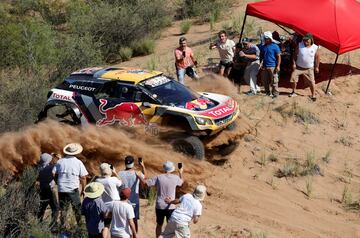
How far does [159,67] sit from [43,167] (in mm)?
8292

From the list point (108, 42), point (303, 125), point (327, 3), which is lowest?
point (108, 42)

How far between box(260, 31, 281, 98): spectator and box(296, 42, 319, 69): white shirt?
53cm

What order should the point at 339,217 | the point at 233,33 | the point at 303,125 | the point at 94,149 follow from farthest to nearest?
the point at 233,33, the point at 303,125, the point at 94,149, the point at 339,217

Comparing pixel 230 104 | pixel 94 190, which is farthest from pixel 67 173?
pixel 230 104

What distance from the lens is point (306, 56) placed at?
43.4ft

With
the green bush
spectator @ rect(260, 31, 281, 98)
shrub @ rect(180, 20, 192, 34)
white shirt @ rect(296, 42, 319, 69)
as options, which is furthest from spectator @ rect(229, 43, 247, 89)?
shrub @ rect(180, 20, 192, 34)

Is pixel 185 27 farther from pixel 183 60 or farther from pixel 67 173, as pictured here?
pixel 67 173

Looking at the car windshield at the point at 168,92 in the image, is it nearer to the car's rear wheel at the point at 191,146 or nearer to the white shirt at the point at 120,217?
the car's rear wheel at the point at 191,146

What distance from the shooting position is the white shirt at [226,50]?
1372 cm

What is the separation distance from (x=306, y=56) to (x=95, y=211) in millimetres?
7698

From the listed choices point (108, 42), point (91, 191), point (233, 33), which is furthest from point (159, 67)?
point (91, 191)

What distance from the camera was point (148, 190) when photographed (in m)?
9.82

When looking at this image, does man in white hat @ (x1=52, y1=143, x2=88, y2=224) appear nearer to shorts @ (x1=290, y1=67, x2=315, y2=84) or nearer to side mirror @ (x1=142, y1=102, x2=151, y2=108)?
side mirror @ (x1=142, y1=102, x2=151, y2=108)

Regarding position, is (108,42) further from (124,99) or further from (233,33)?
(124,99)
